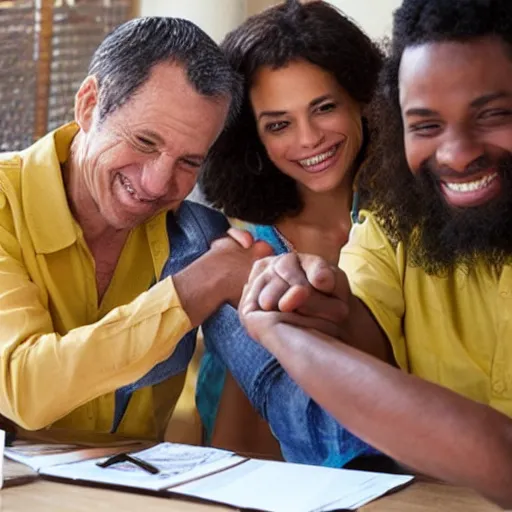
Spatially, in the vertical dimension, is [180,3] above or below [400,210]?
above

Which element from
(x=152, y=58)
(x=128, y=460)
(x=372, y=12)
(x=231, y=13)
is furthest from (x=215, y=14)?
(x=128, y=460)

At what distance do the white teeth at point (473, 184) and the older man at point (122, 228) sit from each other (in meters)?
0.44

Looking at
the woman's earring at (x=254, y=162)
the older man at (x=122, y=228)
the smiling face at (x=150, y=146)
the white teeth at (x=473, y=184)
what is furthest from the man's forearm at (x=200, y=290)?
the woman's earring at (x=254, y=162)

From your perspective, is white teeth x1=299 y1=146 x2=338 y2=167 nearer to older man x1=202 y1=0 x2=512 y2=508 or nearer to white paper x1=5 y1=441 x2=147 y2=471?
older man x1=202 y1=0 x2=512 y2=508

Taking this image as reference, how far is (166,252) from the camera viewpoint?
2.05 meters

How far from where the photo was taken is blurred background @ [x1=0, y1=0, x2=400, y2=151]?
11.0 feet

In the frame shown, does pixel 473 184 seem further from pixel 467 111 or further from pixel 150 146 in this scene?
pixel 150 146

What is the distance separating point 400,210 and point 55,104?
1935 mm

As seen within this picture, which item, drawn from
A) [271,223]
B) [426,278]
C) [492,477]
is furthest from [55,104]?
[492,477]

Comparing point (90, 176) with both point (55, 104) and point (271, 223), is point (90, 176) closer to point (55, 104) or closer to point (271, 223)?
point (271, 223)

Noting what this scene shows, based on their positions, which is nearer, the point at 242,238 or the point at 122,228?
the point at 242,238

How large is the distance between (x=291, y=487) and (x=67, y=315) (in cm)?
75

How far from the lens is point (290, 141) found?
2.30m

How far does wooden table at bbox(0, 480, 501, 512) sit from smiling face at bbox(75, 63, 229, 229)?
2.40ft
